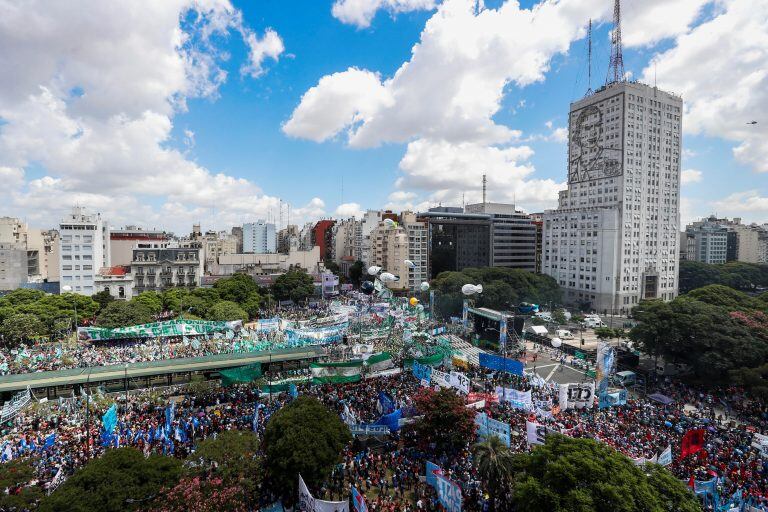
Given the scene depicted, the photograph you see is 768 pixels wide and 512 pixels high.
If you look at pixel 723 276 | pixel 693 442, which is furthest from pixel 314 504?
pixel 723 276

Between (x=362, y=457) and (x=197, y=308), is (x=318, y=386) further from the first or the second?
(x=197, y=308)

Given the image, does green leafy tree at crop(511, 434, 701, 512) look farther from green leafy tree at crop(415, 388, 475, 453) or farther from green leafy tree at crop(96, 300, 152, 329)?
green leafy tree at crop(96, 300, 152, 329)

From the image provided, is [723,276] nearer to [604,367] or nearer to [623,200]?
[623,200]

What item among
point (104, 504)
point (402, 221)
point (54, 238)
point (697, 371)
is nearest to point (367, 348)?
point (104, 504)

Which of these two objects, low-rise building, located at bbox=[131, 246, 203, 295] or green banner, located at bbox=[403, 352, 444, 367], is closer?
green banner, located at bbox=[403, 352, 444, 367]

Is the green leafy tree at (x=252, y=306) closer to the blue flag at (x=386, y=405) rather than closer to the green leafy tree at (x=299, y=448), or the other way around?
the blue flag at (x=386, y=405)

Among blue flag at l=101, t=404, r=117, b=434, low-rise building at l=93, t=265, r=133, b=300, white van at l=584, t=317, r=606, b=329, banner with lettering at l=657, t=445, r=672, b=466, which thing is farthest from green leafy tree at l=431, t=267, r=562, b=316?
low-rise building at l=93, t=265, r=133, b=300
